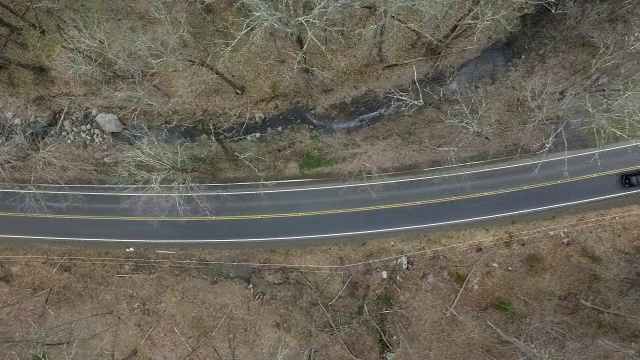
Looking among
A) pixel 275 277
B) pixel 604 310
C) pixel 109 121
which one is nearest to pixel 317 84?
pixel 275 277

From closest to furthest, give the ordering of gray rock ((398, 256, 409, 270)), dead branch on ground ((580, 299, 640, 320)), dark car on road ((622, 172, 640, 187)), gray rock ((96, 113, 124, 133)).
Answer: dead branch on ground ((580, 299, 640, 320)) < dark car on road ((622, 172, 640, 187)) < gray rock ((96, 113, 124, 133)) < gray rock ((398, 256, 409, 270))

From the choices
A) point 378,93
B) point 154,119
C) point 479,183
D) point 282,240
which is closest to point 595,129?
point 479,183

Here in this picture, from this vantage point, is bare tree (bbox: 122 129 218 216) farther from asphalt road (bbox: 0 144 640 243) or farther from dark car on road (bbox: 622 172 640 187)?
A: dark car on road (bbox: 622 172 640 187)

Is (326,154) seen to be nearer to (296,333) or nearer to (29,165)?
(296,333)

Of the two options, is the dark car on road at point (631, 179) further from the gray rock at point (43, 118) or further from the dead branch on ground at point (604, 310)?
the gray rock at point (43, 118)

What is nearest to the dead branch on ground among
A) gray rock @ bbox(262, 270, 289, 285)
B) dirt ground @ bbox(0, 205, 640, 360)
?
dirt ground @ bbox(0, 205, 640, 360)

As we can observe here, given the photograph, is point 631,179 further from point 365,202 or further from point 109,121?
point 109,121
